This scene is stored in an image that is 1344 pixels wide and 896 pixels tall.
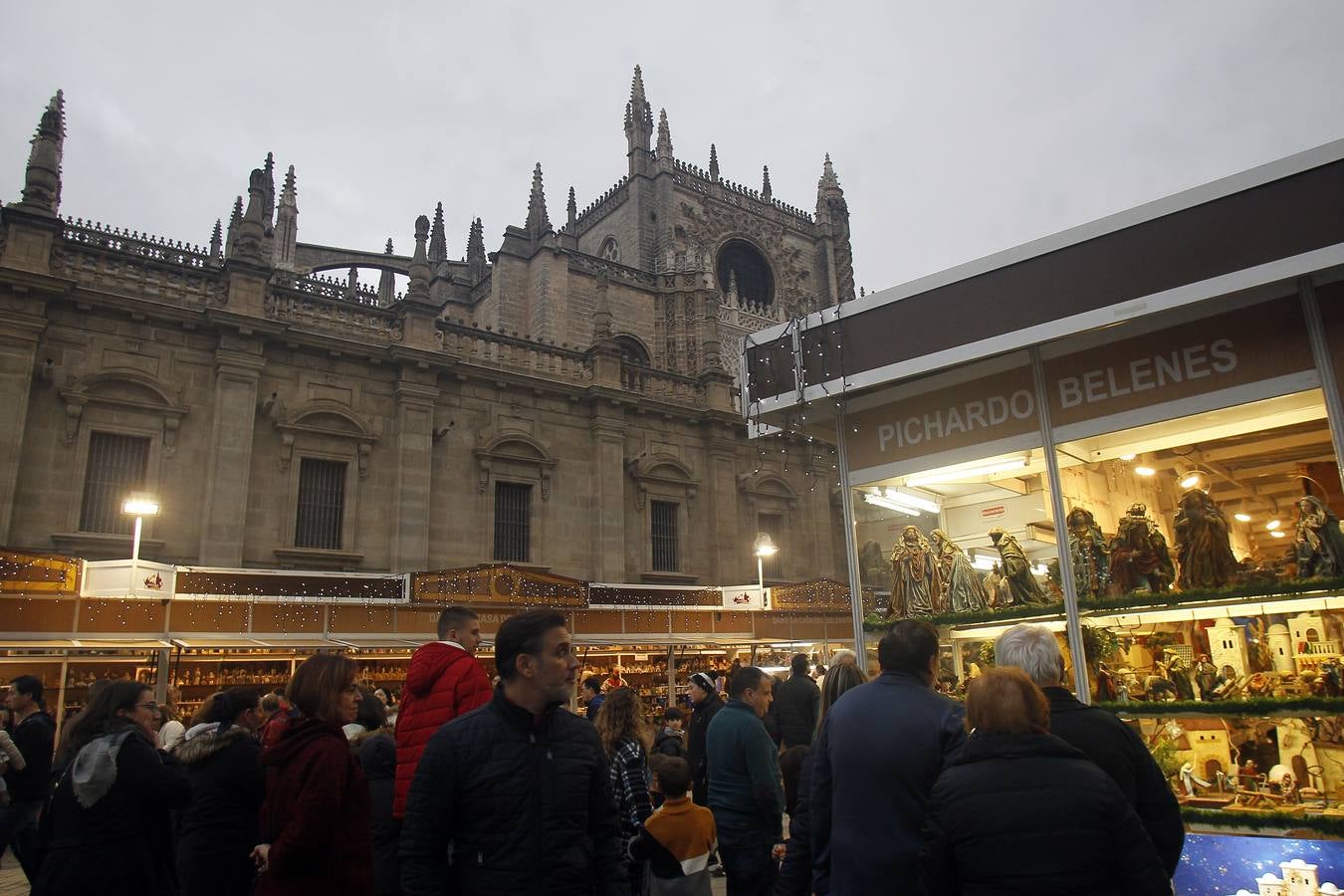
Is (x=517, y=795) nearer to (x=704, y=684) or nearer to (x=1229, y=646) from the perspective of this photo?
(x=704, y=684)

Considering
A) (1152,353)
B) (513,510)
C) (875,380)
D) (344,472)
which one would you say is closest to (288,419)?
(344,472)

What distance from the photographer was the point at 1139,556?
633cm

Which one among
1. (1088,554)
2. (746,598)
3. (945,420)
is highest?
(945,420)

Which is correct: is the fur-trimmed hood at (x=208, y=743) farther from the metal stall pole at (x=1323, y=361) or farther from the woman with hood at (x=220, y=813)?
the metal stall pole at (x=1323, y=361)

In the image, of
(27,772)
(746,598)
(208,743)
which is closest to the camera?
(208,743)

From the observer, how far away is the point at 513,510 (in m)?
21.6

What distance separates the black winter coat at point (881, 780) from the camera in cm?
369

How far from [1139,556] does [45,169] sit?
19.6 meters

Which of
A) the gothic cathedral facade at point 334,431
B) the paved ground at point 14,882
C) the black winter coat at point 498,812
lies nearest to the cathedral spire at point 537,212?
the gothic cathedral facade at point 334,431

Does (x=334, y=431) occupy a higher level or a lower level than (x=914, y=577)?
higher

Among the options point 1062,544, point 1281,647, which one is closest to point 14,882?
point 1062,544

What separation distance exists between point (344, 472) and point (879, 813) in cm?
1767

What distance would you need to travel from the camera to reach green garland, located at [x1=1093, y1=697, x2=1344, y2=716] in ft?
17.7

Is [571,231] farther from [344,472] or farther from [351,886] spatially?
[351,886]
